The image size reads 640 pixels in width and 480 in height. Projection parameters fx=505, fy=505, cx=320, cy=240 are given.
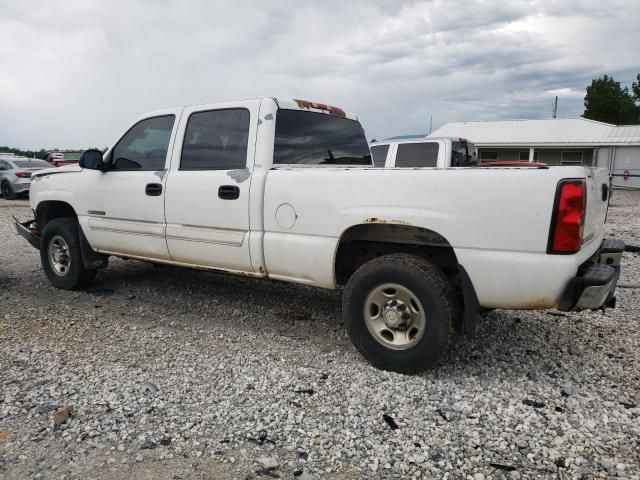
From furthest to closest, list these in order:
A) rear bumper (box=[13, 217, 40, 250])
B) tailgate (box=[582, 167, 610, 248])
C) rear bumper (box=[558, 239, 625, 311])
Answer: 1. rear bumper (box=[13, 217, 40, 250])
2. tailgate (box=[582, 167, 610, 248])
3. rear bumper (box=[558, 239, 625, 311])

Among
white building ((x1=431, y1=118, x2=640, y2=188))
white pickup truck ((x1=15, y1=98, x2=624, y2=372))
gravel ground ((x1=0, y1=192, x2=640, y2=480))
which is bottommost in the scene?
gravel ground ((x1=0, y1=192, x2=640, y2=480))

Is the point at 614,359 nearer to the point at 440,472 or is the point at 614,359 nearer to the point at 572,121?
the point at 440,472

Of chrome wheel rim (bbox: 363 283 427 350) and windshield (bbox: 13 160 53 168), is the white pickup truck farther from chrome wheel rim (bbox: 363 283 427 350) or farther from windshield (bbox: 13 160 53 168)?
windshield (bbox: 13 160 53 168)

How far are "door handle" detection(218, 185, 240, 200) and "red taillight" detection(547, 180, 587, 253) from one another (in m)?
2.41

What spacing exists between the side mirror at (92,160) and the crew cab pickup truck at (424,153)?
4.63m

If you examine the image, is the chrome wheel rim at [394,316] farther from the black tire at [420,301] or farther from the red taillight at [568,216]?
the red taillight at [568,216]

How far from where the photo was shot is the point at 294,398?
3.35m

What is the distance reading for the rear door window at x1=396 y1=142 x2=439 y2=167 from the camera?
27.4 ft

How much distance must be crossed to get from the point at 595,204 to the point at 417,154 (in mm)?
5209

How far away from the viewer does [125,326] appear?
15.5ft

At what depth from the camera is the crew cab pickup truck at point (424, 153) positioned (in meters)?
8.27

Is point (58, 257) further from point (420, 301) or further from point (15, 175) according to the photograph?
point (15, 175)

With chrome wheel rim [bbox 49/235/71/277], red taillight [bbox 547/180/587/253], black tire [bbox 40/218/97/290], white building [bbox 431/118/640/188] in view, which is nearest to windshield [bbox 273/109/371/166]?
red taillight [bbox 547/180/587/253]

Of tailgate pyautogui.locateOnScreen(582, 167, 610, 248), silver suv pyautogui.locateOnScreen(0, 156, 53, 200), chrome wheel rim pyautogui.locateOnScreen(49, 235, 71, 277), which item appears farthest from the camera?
silver suv pyautogui.locateOnScreen(0, 156, 53, 200)
